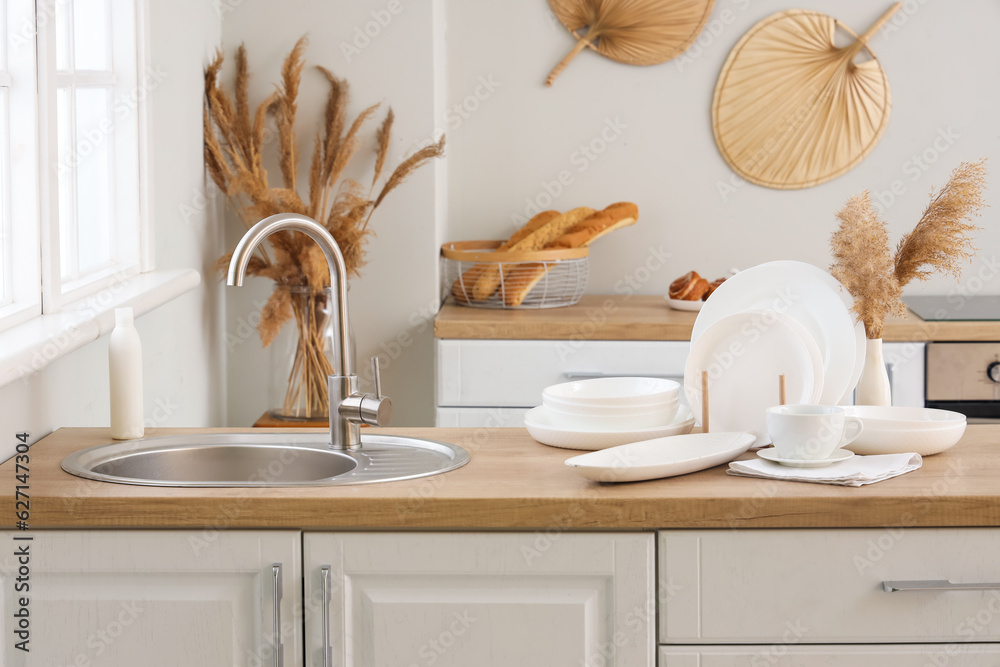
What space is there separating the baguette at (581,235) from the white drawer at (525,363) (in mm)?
271

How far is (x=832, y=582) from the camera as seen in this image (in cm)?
120

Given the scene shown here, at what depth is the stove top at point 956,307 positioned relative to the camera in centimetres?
262

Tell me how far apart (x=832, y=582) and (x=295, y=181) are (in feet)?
6.05

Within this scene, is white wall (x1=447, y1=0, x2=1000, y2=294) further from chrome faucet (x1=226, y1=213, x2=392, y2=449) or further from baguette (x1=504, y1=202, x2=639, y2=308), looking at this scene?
chrome faucet (x1=226, y1=213, x2=392, y2=449)

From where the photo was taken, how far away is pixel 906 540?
1.20 meters

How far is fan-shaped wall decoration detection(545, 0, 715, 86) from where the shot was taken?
10.1 ft

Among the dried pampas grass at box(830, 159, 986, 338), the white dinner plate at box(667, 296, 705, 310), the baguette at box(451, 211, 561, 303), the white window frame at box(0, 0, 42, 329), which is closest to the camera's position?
the dried pampas grass at box(830, 159, 986, 338)

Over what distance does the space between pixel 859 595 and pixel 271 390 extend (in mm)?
1745

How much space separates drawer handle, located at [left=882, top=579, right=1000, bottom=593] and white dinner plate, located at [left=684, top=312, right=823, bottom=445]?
30 centimetres

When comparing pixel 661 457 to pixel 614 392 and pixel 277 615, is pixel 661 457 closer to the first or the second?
pixel 614 392

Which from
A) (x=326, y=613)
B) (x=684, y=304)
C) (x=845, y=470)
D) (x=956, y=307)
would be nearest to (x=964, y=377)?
(x=956, y=307)

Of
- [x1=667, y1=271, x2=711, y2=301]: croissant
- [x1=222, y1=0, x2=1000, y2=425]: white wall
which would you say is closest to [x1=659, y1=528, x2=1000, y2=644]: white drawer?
[x1=667, y1=271, x2=711, y2=301]: croissant

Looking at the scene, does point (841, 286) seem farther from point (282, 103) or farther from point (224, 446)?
point (282, 103)

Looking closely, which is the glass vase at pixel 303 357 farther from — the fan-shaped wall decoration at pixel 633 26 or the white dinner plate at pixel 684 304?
the fan-shaped wall decoration at pixel 633 26
